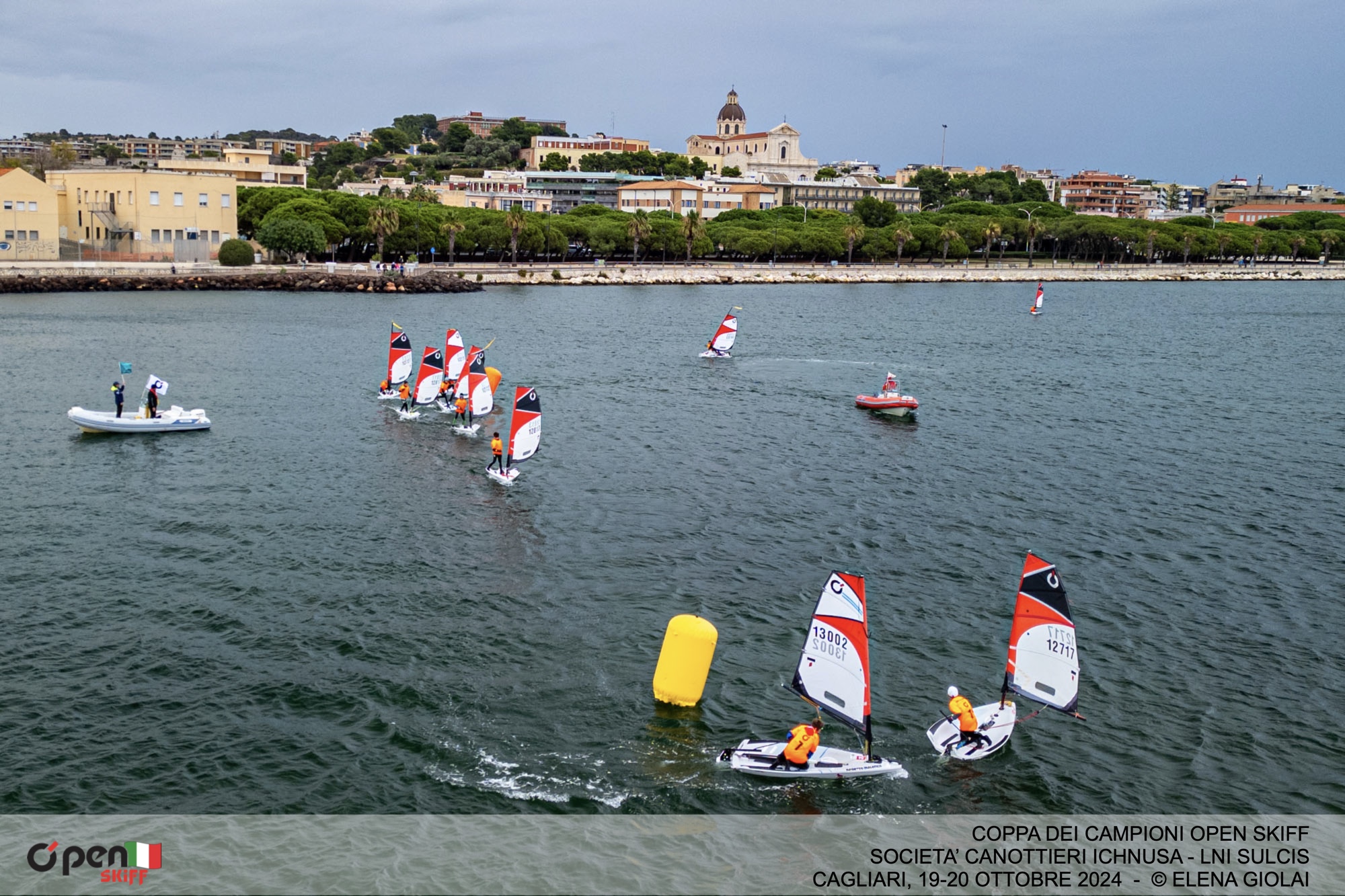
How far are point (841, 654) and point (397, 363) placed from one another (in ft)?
117

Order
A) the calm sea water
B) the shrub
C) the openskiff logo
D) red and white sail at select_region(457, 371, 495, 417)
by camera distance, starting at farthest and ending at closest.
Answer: the shrub, red and white sail at select_region(457, 371, 495, 417), the calm sea water, the openskiff logo

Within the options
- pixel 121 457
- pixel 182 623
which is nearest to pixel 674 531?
pixel 182 623

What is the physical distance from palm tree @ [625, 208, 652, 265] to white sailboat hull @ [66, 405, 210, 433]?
105 meters

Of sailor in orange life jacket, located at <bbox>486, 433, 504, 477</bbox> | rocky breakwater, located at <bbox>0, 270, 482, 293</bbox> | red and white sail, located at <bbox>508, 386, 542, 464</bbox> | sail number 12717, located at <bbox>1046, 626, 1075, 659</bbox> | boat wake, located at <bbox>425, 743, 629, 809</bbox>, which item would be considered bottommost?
boat wake, located at <bbox>425, 743, 629, 809</bbox>

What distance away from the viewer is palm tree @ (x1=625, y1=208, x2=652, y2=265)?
146 metres

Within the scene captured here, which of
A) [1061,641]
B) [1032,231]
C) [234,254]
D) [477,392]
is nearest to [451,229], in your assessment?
[234,254]

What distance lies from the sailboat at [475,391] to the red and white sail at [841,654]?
26.5 m

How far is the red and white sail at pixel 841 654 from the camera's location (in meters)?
19.0

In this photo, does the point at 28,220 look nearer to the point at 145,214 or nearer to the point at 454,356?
the point at 145,214

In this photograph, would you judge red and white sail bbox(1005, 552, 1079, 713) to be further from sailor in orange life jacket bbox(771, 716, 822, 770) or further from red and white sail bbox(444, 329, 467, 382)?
red and white sail bbox(444, 329, 467, 382)

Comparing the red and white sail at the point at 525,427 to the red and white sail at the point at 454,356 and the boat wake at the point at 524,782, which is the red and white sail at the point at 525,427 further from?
the boat wake at the point at 524,782

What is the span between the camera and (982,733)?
19.6 m

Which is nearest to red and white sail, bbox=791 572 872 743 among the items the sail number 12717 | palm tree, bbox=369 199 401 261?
the sail number 12717

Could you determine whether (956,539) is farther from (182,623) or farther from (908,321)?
(908,321)
